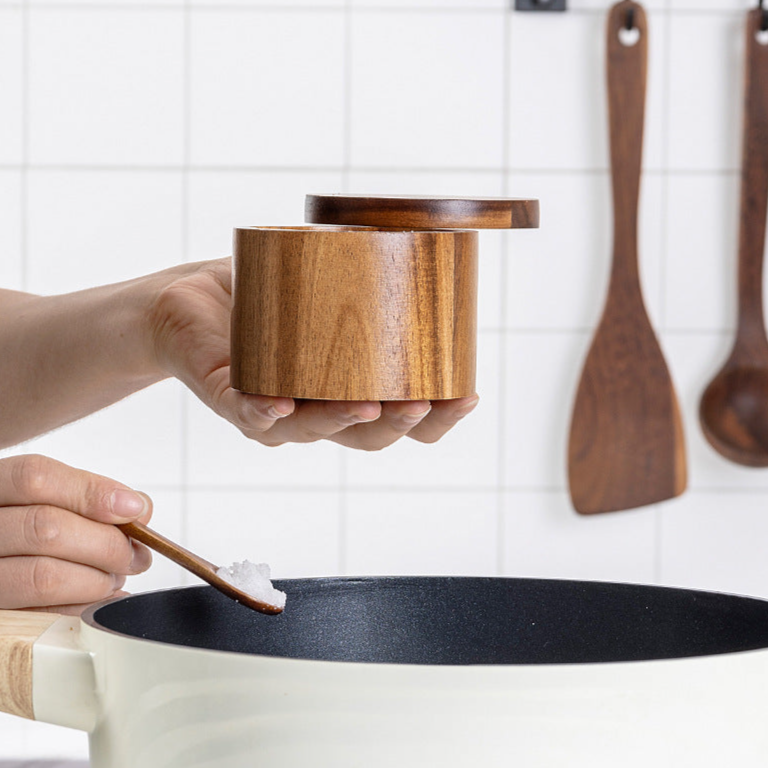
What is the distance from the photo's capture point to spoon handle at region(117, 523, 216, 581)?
40cm

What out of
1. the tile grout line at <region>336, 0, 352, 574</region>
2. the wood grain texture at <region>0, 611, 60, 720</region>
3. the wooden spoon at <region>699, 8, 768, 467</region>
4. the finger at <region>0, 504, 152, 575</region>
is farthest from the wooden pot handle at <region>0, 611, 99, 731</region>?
the wooden spoon at <region>699, 8, 768, 467</region>

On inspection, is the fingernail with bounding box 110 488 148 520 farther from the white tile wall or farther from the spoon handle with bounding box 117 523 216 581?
the white tile wall

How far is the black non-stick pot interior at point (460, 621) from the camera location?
419 mm

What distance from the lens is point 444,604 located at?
44cm

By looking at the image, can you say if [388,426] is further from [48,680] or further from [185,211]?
[185,211]

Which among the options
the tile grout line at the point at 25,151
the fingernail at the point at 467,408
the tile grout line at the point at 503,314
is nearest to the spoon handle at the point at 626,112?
the tile grout line at the point at 503,314

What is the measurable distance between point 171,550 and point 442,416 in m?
0.13

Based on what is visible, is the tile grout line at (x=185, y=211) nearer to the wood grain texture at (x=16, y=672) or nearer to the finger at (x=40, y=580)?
the finger at (x=40, y=580)

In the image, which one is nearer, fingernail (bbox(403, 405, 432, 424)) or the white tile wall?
fingernail (bbox(403, 405, 432, 424))

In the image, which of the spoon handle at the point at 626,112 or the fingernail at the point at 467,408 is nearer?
the fingernail at the point at 467,408

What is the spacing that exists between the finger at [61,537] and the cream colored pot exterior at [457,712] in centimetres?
15

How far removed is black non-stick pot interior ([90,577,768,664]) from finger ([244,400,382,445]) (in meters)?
0.06

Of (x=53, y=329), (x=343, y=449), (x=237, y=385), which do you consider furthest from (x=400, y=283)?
(x=343, y=449)

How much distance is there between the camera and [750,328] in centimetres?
117
